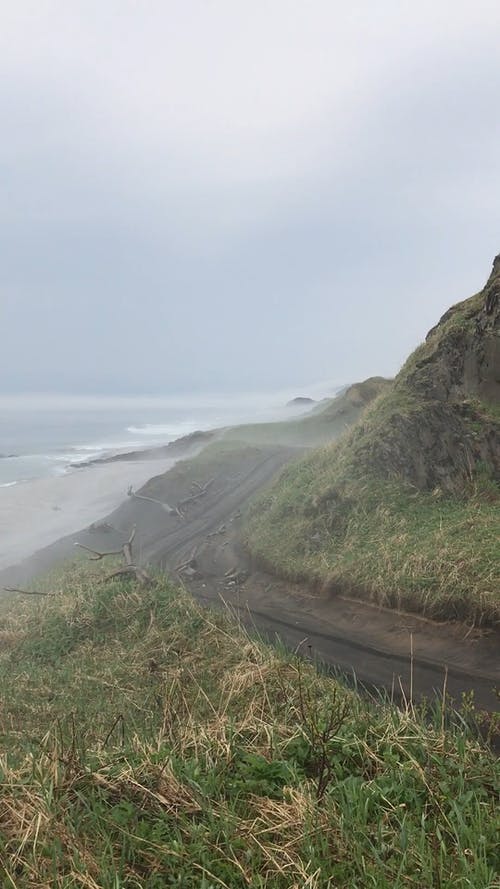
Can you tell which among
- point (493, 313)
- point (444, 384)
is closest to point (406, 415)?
point (444, 384)

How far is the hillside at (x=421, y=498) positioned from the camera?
9.93m

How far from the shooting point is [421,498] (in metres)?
13.2

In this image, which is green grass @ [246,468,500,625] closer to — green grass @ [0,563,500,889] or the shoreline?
green grass @ [0,563,500,889]

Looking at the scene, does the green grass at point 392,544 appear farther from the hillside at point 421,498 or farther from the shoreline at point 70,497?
the shoreline at point 70,497

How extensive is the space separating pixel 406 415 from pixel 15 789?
13327 millimetres

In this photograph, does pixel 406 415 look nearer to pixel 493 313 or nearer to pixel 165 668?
pixel 493 313

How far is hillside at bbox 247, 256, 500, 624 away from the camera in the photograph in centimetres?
993

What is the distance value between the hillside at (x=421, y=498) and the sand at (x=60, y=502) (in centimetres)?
1494

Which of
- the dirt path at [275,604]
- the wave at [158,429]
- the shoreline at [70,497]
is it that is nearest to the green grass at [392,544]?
the dirt path at [275,604]

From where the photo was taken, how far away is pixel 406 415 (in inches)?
604

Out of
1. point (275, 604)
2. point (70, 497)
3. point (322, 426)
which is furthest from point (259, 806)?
point (70, 497)

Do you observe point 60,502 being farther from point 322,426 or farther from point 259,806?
point 259,806

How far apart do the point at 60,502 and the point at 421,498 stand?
1149 inches

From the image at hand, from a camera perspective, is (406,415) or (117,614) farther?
(406,415)
